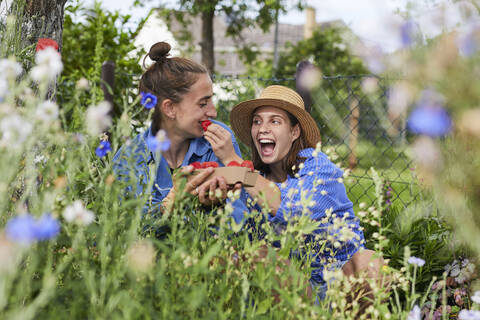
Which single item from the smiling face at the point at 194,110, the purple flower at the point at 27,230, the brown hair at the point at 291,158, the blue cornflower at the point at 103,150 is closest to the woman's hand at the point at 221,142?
the smiling face at the point at 194,110

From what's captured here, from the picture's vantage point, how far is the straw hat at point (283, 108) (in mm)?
2680

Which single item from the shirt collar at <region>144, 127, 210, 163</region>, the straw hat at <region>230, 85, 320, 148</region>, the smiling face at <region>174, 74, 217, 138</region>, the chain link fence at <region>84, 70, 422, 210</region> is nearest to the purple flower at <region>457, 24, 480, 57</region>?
the chain link fence at <region>84, 70, 422, 210</region>

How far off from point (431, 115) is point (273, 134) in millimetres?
1495

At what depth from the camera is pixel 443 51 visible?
1.22 meters

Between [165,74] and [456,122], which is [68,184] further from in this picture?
[165,74]

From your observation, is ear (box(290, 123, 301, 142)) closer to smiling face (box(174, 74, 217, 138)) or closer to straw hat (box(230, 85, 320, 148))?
straw hat (box(230, 85, 320, 148))

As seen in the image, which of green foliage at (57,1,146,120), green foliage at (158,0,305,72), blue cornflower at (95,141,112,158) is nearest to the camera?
blue cornflower at (95,141,112,158)

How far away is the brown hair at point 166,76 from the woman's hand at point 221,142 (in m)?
0.33

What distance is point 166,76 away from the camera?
9.22 feet

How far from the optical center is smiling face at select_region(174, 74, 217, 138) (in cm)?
272

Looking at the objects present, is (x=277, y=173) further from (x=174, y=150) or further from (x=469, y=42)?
(x=469, y=42)

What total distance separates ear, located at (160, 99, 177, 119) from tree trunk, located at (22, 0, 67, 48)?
2.24 feet

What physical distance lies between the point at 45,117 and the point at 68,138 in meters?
0.22

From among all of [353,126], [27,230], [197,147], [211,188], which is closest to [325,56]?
[353,126]
